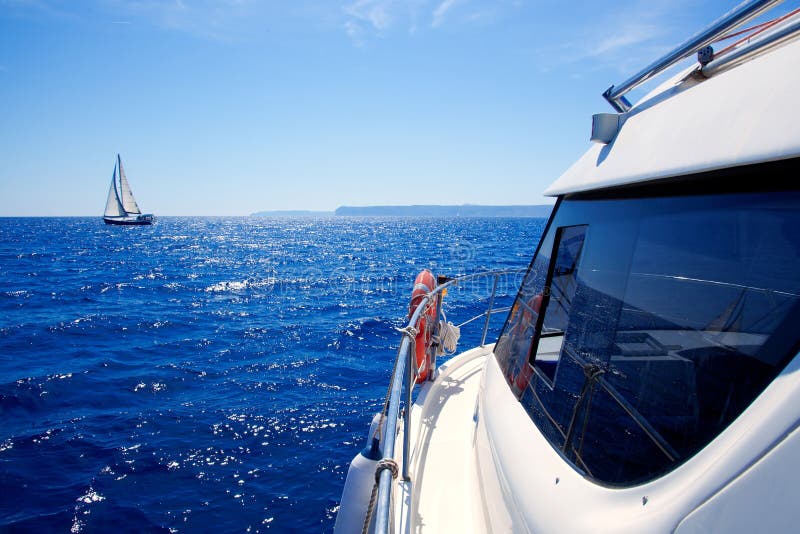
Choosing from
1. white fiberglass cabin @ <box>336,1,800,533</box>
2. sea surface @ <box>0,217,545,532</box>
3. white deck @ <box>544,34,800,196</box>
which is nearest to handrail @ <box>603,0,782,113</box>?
white fiberglass cabin @ <box>336,1,800,533</box>

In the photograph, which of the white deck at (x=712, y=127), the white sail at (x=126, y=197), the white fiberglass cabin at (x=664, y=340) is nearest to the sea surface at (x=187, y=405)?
the white fiberglass cabin at (x=664, y=340)

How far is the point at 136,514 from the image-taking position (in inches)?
213

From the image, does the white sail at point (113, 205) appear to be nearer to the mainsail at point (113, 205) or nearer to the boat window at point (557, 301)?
the mainsail at point (113, 205)

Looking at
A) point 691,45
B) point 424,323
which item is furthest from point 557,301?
point 424,323

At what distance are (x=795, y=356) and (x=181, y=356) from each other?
12.4 meters

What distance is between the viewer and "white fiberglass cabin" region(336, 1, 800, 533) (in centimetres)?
102

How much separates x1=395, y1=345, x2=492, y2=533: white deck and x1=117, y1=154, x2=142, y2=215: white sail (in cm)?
8062

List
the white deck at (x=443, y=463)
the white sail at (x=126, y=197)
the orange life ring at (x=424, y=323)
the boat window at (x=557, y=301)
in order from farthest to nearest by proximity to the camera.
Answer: the white sail at (x=126, y=197), the orange life ring at (x=424, y=323), the white deck at (x=443, y=463), the boat window at (x=557, y=301)

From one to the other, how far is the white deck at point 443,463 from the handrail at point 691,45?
2.27 metres

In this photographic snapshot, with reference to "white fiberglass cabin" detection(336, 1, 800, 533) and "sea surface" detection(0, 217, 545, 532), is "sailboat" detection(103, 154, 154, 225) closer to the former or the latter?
"sea surface" detection(0, 217, 545, 532)

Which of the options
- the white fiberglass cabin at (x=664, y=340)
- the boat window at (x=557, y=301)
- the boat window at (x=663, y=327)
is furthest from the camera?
the boat window at (x=557, y=301)

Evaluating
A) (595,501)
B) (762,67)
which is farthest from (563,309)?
(762,67)

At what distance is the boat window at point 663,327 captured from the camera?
1.12 m

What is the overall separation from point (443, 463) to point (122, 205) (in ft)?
286
